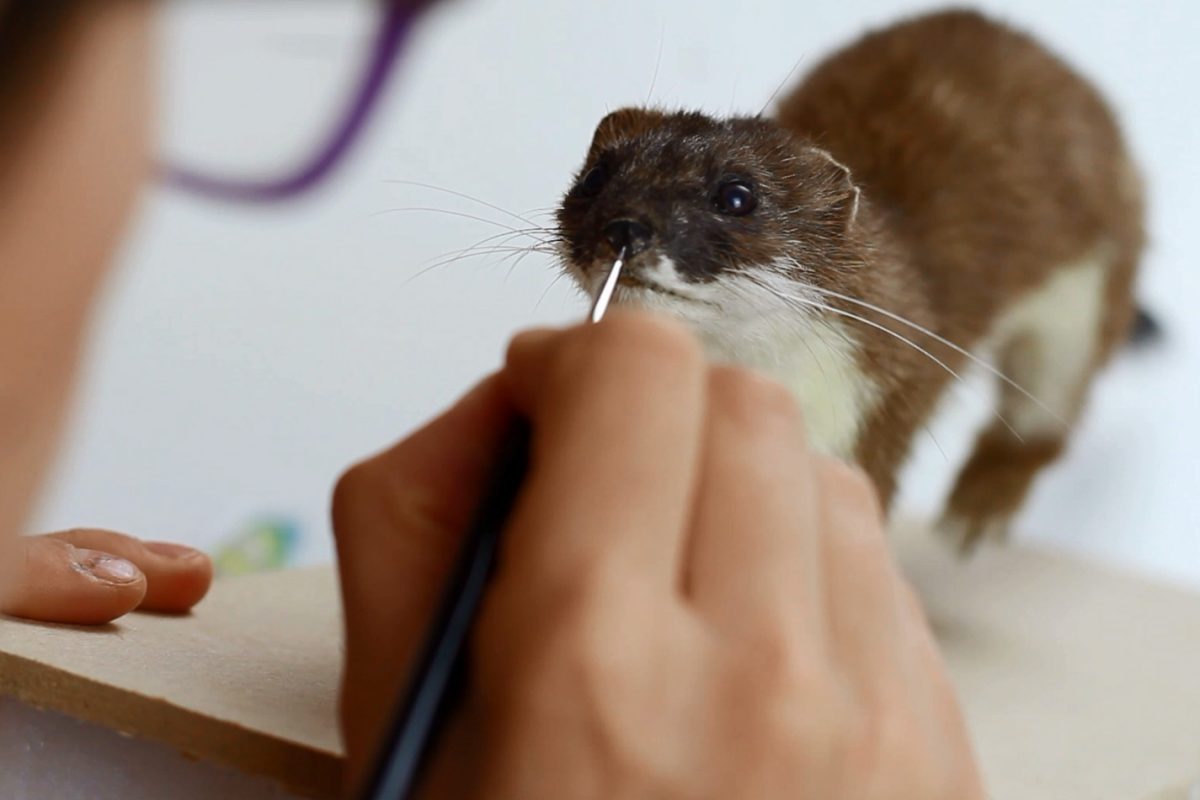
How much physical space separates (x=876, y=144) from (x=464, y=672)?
0.54 meters

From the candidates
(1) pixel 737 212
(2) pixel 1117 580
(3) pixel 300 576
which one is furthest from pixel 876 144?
(2) pixel 1117 580

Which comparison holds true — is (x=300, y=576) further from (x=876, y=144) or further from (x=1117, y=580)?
(x=1117, y=580)

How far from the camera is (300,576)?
69 cm

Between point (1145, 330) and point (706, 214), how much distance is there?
721 mm

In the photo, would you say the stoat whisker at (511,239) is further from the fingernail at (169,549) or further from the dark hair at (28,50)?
the dark hair at (28,50)

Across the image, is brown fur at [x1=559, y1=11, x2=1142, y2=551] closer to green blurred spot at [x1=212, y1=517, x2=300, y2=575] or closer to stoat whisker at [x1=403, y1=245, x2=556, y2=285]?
stoat whisker at [x1=403, y1=245, x2=556, y2=285]

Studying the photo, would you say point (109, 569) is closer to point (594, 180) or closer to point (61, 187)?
point (594, 180)

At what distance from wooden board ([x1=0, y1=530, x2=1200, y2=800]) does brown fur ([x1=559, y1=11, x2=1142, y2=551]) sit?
0.11 meters

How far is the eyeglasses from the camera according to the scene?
187 millimetres

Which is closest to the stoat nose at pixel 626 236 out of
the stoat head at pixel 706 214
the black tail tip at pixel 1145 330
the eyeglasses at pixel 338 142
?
the stoat head at pixel 706 214

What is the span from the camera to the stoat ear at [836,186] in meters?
0.57

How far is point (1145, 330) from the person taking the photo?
1.12 metres

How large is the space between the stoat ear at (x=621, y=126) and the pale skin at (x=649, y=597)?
0.65 feet

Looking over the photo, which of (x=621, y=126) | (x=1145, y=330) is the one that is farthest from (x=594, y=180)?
(x=1145, y=330)
